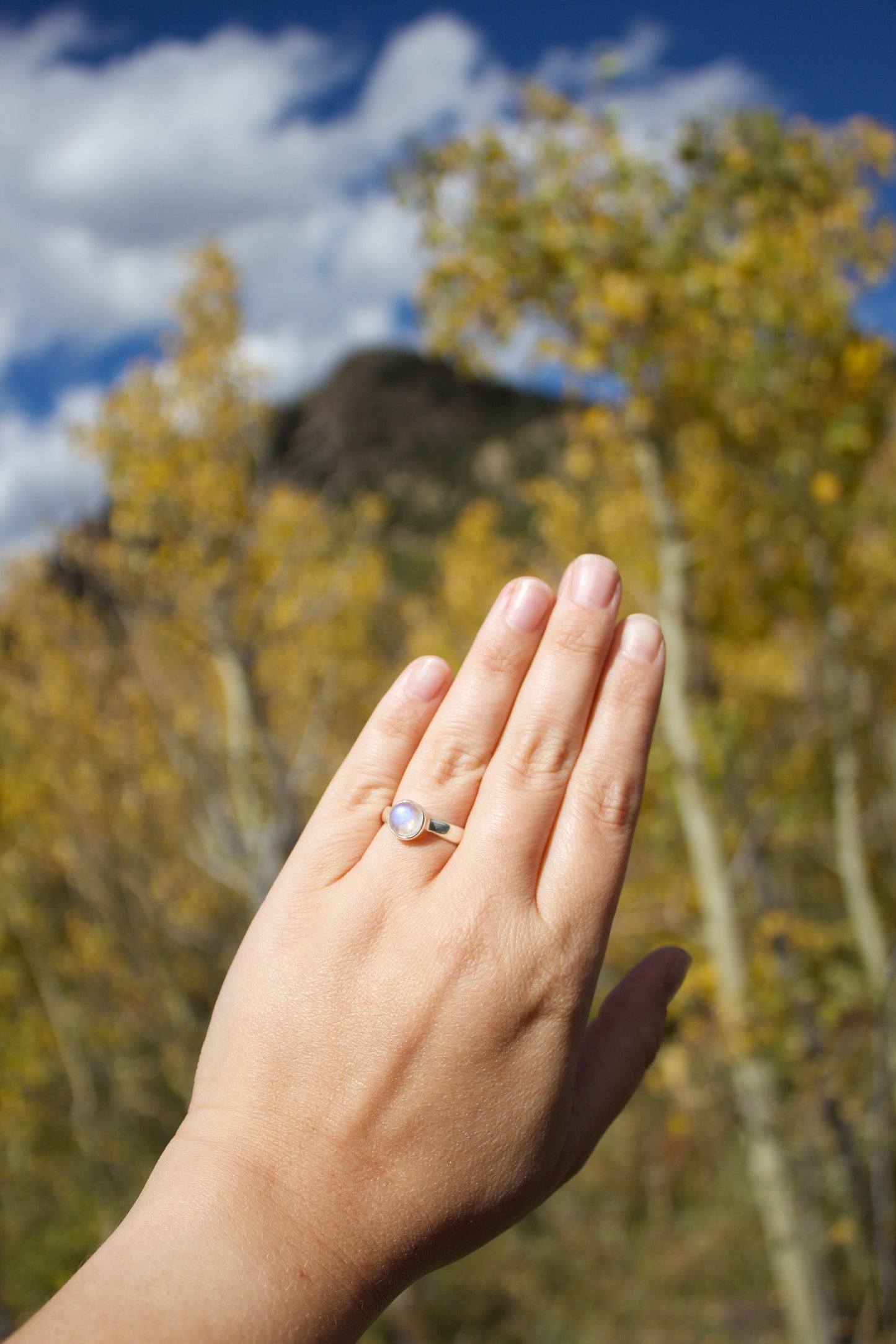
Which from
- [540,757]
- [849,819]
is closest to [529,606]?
[540,757]

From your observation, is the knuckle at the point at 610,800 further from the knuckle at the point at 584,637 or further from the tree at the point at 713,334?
the tree at the point at 713,334

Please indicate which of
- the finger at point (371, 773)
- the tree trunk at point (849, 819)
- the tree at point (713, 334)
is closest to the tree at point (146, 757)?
the tree at point (713, 334)

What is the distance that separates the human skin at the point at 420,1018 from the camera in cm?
76

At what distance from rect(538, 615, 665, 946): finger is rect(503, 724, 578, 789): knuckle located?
0.02 m

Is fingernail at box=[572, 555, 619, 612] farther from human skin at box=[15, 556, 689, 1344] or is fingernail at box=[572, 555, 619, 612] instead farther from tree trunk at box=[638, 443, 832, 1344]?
tree trunk at box=[638, 443, 832, 1344]

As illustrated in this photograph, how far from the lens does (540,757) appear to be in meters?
1.06

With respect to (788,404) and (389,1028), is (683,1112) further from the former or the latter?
(389,1028)

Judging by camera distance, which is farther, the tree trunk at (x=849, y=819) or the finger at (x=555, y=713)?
the tree trunk at (x=849, y=819)

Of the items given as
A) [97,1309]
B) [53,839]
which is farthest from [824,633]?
[53,839]

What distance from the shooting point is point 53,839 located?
9.16 meters

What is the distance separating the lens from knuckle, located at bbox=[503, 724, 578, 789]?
3.46ft

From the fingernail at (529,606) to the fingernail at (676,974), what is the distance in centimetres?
54

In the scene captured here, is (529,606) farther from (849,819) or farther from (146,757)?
(146,757)

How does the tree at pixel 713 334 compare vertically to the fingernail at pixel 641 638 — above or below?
above
